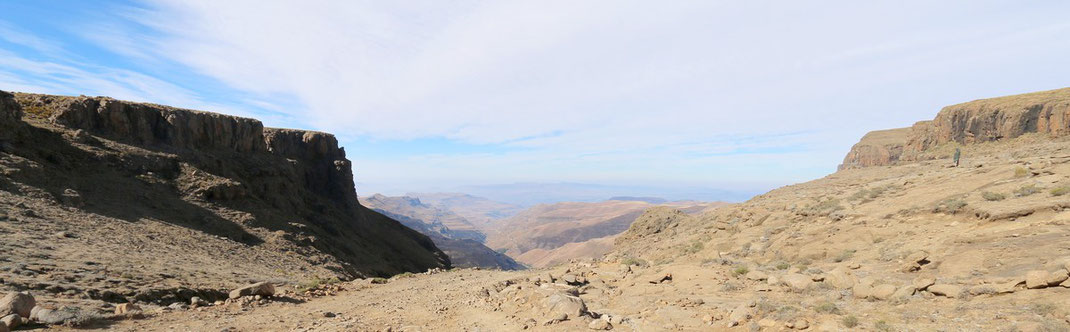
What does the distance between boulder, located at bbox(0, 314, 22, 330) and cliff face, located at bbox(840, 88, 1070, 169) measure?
54.7 meters

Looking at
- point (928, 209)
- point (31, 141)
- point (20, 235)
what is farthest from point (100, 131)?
point (928, 209)

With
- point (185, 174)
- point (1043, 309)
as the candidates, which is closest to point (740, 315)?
point (1043, 309)

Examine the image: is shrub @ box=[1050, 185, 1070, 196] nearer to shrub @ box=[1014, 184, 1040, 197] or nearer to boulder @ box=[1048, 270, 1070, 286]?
shrub @ box=[1014, 184, 1040, 197]

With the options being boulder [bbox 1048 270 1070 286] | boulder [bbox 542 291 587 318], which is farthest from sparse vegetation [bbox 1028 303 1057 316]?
boulder [bbox 542 291 587 318]

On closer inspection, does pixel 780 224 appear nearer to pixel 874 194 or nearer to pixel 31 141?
pixel 874 194

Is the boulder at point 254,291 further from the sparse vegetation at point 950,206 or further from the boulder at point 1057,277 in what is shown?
the sparse vegetation at point 950,206

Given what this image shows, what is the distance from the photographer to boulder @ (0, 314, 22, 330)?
306 inches

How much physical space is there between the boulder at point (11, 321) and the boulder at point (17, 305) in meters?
0.50

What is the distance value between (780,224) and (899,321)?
12.9 metres

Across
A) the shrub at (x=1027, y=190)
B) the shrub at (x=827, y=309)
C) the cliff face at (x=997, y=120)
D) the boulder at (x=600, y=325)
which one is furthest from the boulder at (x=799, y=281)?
the cliff face at (x=997, y=120)

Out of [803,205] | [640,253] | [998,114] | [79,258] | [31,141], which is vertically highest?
[998,114]

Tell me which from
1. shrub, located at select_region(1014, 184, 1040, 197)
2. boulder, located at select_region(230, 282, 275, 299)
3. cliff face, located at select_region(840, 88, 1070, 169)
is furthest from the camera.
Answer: cliff face, located at select_region(840, 88, 1070, 169)

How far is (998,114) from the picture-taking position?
39281 mm

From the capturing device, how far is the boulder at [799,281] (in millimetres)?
10392
